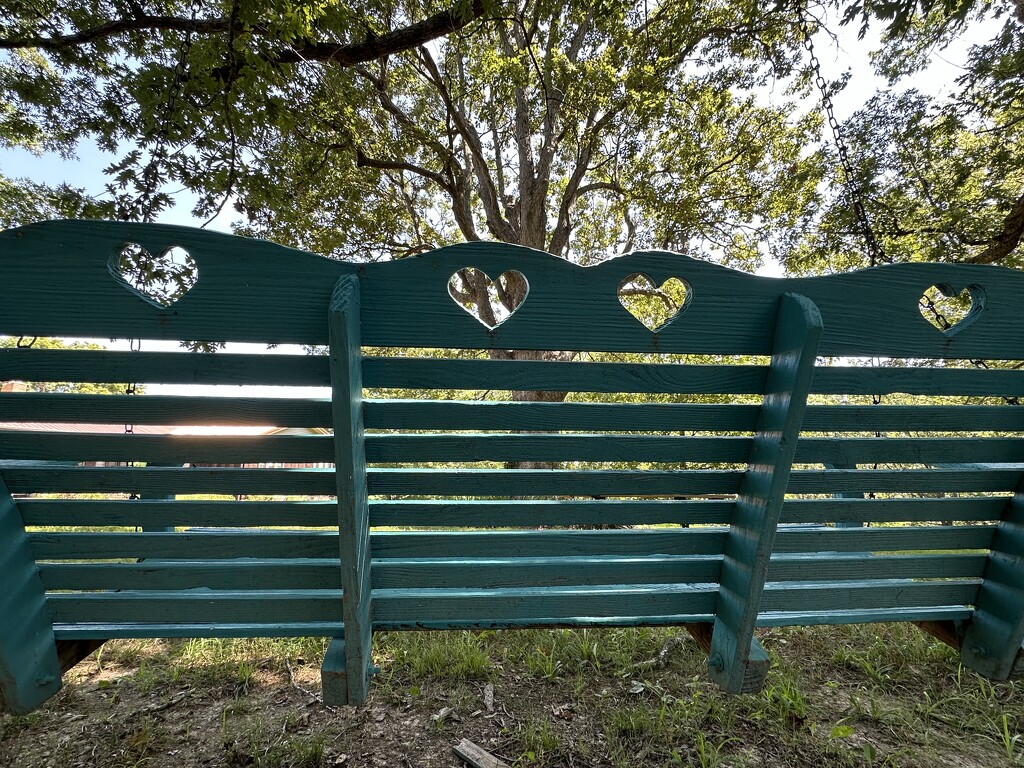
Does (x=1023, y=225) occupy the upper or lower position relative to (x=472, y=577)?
upper

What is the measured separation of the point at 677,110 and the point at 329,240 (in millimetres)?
4669

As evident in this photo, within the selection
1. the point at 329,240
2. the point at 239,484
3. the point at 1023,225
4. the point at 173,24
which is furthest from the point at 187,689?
the point at 1023,225

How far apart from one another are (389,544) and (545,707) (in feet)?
4.53

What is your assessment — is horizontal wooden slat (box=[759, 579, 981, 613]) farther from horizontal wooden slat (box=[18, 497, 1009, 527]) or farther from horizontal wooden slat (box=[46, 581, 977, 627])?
horizontal wooden slat (box=[18, 497, 1009, 527])

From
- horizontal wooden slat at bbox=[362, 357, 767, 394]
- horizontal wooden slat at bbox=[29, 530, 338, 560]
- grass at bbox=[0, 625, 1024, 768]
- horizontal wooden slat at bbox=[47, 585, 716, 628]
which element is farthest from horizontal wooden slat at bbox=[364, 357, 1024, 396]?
grass at bbox=[0, 625, 1024, 768]

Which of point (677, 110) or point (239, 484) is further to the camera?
point (677, 110)

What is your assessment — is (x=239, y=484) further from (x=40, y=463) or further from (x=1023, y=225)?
(x=1023, y=225)

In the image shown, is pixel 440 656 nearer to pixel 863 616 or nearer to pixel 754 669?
pixel 754 669

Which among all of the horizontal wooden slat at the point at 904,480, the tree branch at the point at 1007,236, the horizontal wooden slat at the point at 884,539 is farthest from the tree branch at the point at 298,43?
the tree branch at the point at 1007,236

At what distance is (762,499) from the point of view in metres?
1.28

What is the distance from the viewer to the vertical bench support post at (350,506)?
3.46 feet

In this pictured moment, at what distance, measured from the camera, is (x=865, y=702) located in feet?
6.75

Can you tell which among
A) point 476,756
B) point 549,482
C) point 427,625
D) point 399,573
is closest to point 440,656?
point 476,756

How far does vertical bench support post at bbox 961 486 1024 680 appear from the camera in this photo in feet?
4.97
